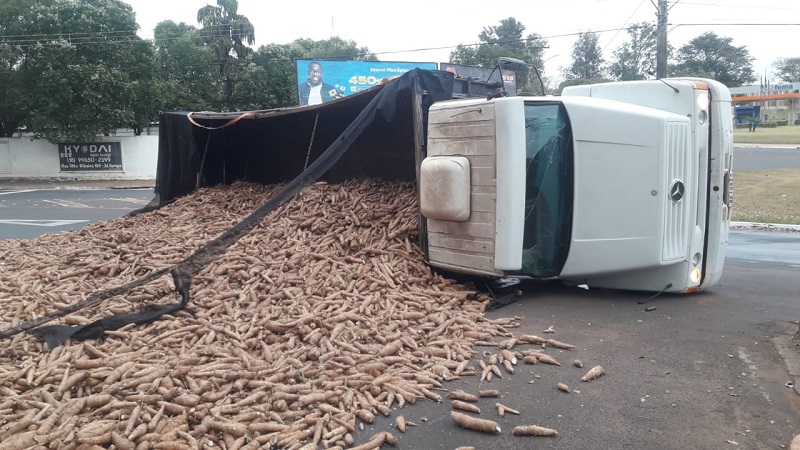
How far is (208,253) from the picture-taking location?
595cm

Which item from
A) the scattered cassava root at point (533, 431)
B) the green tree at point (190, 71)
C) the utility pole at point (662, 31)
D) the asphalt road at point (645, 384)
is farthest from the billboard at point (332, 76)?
the scattered cassava root at point (533, 431)

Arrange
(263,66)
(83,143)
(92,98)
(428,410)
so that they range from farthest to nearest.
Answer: (263,66) < (83,143) < (92,98) < (428,410)

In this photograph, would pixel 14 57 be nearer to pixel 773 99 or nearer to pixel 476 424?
pixel 476 424

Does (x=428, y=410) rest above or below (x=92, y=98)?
below

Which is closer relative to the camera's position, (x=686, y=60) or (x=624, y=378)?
(x=624, y=378)

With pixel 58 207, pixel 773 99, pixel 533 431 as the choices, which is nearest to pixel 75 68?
pixel 58 207

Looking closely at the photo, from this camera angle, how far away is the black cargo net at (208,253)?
475cm

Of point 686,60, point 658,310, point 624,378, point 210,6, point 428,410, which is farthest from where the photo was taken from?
point 686,60

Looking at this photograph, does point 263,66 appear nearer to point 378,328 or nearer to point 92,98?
point 92,98

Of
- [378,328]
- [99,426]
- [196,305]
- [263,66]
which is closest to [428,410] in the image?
[378,328]

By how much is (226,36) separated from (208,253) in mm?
36456

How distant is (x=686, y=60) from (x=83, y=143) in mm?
61057

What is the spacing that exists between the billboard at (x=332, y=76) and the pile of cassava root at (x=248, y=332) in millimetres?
22848

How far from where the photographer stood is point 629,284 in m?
6.51
